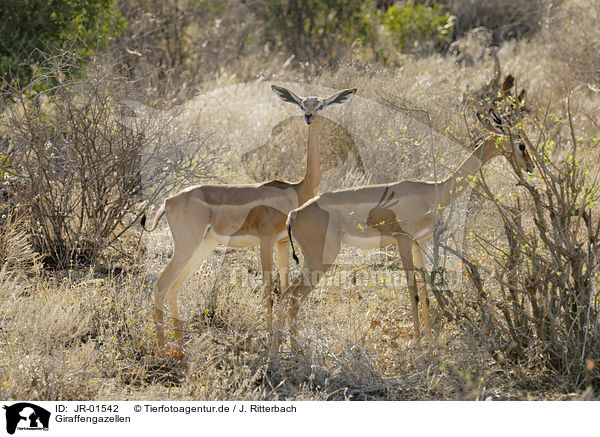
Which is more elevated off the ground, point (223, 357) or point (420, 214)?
point (420, 214)

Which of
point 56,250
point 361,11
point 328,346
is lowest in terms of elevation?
point 328,346

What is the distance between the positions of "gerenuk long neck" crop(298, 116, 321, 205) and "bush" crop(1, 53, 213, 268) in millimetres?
1609

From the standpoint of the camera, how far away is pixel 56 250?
6.45 m

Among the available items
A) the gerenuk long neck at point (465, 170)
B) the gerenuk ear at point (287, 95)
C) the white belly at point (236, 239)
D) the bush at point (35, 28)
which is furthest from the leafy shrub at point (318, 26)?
the white belly at point (236, 239)

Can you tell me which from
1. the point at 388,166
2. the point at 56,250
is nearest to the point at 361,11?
the point at 388,166

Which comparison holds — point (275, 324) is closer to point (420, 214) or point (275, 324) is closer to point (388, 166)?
point (420, 214)

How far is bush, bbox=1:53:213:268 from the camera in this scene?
6.29 metres

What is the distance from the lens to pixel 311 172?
5.50 m

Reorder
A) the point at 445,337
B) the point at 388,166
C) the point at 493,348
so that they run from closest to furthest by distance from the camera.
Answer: the point at 493,348 < the point at 445,337 < the point at 388,166

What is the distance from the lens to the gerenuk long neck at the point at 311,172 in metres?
5.43

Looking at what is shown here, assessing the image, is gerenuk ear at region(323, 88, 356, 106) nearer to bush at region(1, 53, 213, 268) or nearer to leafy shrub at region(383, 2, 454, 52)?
bush at region(1, 53, 213, 268)

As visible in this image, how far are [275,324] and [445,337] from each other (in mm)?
1109
